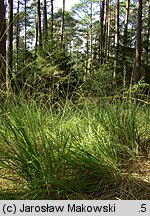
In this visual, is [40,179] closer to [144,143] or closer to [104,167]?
[104,167]

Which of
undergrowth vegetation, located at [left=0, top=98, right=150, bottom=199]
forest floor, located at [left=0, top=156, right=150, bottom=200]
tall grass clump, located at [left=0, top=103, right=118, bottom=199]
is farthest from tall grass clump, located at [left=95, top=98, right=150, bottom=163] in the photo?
forest floor, located at [left=0, top=156, right=150, bottom=200]

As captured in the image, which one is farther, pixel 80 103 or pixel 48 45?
pixel 48 45

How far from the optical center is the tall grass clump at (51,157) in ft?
7.93

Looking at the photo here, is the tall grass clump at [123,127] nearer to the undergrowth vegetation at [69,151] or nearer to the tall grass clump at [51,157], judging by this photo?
the undergrowth vegetation at [69,151]

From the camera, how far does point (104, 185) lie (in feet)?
8.59

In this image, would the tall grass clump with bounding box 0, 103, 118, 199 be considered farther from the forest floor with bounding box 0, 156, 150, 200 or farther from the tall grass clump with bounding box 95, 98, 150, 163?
the tall grass clump with bounding box 95, 98, 150, 163

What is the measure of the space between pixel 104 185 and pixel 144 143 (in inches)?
34.3

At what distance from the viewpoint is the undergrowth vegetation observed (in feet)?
7.97

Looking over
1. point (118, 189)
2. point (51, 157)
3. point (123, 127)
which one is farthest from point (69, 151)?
point (123, 127)

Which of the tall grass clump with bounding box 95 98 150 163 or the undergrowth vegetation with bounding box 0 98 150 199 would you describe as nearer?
the undergrowth vegetation with bounding box 0 98 150 199

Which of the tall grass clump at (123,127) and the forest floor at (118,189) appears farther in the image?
the tall grass clump at (123,127)

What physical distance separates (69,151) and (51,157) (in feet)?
0.61

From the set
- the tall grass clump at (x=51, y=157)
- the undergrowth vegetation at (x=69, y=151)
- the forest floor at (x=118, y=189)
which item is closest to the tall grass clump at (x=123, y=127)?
the undergrowth vegetation at (x=69, y=151)

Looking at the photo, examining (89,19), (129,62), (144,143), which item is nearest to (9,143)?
(144,143)
